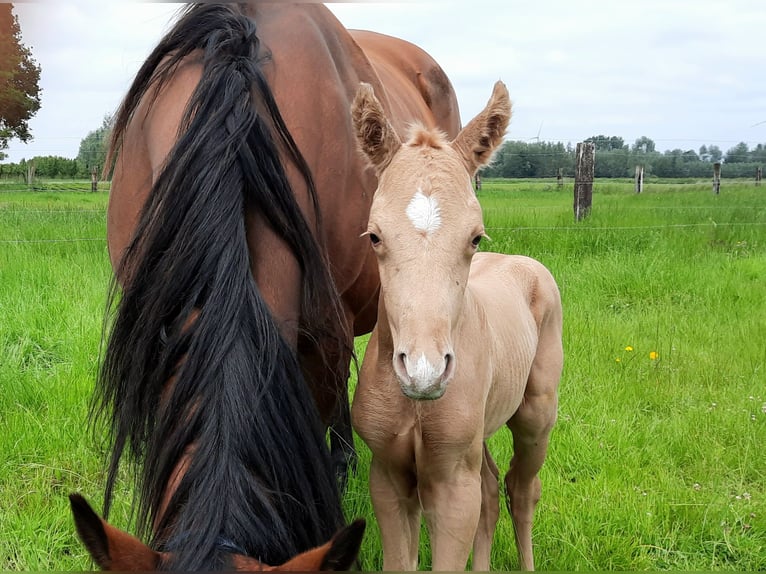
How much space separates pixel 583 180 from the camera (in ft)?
29.4

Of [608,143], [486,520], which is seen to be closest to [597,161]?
[608,143]

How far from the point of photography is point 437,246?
5.98ft

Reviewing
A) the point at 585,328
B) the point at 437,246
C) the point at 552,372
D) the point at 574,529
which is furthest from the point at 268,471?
the point at 585,328

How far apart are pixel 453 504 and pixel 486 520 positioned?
78cm

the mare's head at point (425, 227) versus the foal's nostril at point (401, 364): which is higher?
the mare's head at point (425, 227)

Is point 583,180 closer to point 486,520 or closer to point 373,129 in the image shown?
point 486,520

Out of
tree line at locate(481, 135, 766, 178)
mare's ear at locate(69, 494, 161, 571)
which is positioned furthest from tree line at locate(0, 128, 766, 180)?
mare's ear at locate(69, 494, 161, 571)

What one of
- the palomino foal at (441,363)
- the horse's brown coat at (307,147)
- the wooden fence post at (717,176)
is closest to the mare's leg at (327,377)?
the horse's brown coat at (307,147)

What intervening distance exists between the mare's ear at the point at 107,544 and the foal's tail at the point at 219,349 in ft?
0.24

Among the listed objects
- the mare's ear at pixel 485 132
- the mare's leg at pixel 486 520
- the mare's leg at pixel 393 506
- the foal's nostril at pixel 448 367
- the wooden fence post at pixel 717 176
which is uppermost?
the wooden fence post at pixel 717 176

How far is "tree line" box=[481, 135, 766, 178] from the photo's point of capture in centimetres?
1121

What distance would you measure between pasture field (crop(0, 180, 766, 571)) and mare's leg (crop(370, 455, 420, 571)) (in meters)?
0.43

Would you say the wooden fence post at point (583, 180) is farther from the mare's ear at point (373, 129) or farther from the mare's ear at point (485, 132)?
the mare's ear at point (373, 129)

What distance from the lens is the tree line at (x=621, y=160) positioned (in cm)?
1121
